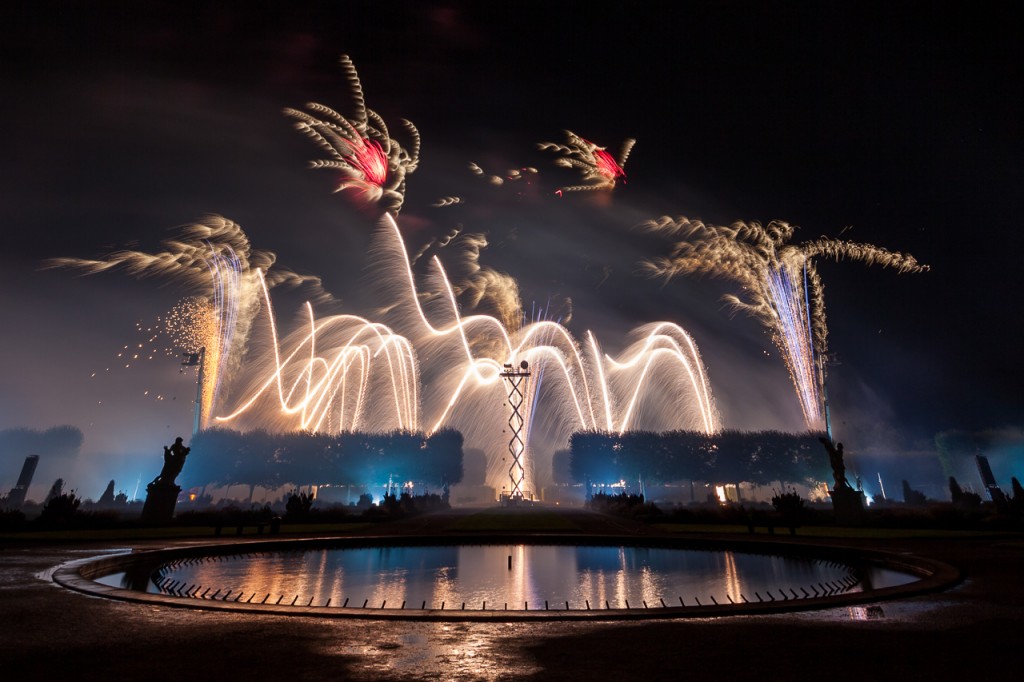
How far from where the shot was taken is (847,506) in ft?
123

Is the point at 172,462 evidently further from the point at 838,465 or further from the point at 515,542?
the point at 838,465

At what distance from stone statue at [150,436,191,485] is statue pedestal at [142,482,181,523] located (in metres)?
0.49

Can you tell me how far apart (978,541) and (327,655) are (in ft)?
96.2

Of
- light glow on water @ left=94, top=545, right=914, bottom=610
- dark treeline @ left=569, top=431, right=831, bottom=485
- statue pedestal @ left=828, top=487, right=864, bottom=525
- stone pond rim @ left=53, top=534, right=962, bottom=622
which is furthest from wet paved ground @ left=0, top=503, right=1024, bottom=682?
dark treeline @ left=569, top=431, right=831, bottom=485

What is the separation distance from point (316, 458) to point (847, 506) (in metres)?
79.6

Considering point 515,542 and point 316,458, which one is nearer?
point 515,542

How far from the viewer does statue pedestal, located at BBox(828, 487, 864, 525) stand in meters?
37.1

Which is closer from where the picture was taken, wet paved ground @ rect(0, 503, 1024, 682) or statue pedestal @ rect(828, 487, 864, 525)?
wet paved ground @ rect(0, 503, 1024, 682)

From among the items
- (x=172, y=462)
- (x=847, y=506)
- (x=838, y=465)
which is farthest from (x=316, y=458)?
(x=847, y=506)

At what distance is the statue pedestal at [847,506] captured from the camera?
122ft

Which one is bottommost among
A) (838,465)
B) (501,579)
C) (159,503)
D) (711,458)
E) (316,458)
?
(501,579)

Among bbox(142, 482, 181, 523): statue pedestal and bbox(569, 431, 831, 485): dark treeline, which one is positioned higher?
bbox(569, 431, 831, 485): dark treeline

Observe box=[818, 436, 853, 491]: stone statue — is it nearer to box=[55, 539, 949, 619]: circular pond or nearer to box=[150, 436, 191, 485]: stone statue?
box=[55, 539, 949, 619]: circular pond

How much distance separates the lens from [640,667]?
23.5 ft
